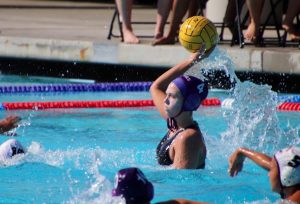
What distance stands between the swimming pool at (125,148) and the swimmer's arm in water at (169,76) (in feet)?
1.48

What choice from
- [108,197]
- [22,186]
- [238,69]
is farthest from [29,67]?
[108,197]

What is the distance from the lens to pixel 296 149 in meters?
4.23

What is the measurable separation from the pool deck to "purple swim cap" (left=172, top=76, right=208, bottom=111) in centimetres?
360

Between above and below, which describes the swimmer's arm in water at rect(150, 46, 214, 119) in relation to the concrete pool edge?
above

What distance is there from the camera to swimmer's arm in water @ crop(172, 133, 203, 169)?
5551mm

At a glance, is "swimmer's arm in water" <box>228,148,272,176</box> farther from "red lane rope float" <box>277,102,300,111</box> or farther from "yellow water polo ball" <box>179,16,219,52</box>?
"red lane rope float" <box>277,102,300,111</box>

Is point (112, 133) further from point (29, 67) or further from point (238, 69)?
point (29, 67)

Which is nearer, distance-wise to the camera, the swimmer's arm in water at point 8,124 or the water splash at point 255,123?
the swimmer's arm in water at point 8,124

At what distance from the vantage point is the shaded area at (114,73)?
9.45m

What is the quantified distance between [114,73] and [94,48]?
0.43 metres

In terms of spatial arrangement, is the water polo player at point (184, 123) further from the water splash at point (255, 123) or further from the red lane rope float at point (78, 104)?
the red lane rope float at point (78, 104)

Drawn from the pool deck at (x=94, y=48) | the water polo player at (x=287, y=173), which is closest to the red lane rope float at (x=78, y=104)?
the pool deck at (x=94, y=48)

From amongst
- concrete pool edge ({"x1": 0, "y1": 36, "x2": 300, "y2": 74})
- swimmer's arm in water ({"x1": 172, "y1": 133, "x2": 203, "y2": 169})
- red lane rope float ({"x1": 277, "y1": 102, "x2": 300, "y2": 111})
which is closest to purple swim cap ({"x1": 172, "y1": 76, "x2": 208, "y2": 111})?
swimmer's arm in water ({"x1": 172, "y1": 133, "x2": 203, "y2": 169})

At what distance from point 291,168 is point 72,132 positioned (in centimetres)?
402
